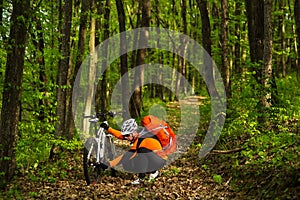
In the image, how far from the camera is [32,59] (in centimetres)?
1507

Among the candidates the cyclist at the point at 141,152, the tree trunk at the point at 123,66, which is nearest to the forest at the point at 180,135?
the cyclist at the point at 141,152

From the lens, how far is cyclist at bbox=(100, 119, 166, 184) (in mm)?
8719

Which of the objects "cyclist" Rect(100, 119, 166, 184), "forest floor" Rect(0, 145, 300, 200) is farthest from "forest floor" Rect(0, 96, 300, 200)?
"cyclist" Rect(100, 119, 166, 184)

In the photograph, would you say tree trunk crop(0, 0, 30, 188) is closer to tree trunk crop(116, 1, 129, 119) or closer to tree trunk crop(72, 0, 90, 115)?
tree trunk crop(72, 0, 90, 115)

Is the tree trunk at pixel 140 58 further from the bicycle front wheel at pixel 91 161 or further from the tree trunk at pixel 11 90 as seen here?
the bicycle front wheel at pixel 91 161

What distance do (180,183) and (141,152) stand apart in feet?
3.93

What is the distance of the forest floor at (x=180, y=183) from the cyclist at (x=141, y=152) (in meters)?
0.33

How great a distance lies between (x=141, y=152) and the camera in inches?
342

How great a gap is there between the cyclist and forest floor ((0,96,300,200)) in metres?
0.33

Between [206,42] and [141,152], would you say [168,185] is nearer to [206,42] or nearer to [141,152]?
[141,152]

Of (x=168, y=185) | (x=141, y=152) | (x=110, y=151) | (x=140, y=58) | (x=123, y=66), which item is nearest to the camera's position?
(x=168, y=185)

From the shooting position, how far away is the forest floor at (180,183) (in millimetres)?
6477

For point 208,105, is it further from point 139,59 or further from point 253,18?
point 139,59

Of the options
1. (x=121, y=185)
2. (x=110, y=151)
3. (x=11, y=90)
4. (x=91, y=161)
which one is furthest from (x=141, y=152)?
(x=11, y=90)
